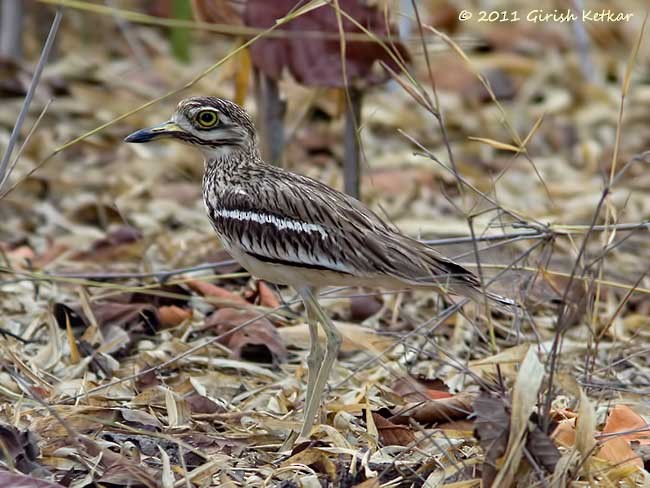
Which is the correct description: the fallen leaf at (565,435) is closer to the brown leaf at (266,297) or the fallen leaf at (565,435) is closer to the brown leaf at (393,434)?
the brown leaf at (393,434)

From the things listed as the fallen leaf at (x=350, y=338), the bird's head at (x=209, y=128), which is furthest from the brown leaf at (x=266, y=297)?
the bird's head at (x=209, y=128)

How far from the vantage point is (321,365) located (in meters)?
Result: 3.55

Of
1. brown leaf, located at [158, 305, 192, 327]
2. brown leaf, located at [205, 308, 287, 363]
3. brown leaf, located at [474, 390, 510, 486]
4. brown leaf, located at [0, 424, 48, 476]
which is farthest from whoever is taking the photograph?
brown leaf, located at [158, 305, 192, 327]

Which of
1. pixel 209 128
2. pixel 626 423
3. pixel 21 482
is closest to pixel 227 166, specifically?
pixel 209 128

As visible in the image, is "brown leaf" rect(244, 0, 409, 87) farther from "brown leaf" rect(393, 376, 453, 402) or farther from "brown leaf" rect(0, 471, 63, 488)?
"brown leaf" rect(0, 471, 63, 488)

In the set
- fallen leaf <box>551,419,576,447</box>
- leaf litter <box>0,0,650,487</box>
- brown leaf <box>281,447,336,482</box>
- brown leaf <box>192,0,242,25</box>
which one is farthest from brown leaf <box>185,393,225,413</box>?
brown leaf <box>192,0,242,25</box>

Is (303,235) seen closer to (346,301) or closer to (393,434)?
(393,434)

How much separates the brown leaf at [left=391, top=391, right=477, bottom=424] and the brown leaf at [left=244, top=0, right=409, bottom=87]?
1.69 metres

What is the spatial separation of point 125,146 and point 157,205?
778 millimetres

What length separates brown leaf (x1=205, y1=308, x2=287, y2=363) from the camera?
4.16 meters

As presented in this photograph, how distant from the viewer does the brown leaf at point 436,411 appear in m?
3.41

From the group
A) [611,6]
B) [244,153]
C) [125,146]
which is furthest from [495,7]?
[244,153]

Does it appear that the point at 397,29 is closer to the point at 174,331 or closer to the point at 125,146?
the point at 174,331

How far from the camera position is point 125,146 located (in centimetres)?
642
